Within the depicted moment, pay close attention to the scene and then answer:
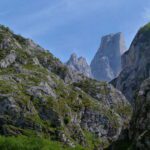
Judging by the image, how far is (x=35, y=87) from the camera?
18500cm

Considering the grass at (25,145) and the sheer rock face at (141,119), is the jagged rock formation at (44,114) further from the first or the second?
the grass at (25,145)

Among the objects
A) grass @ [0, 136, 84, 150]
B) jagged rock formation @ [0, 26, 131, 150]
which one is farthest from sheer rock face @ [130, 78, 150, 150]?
jagged rock formation @ [0, 26, 131, 150]

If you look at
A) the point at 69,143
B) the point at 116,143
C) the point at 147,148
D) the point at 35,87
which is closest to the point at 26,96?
the point at 35,87

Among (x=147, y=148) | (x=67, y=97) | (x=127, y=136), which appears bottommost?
(x=147, y=148)

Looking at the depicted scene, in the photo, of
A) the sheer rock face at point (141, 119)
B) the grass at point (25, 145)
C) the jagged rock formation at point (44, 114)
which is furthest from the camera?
the jagged rock formation at point (44, 114)

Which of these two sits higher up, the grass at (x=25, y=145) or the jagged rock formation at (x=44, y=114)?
the jagged rock formation at (x=44, y=114)

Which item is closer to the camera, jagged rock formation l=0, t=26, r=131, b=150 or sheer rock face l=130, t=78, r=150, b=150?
sheer rock face l=130, t=78, r=150, b=150

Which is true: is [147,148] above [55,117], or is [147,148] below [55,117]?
below

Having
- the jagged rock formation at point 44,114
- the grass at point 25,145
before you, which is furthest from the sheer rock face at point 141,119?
the jagged rock formation at point 44,114

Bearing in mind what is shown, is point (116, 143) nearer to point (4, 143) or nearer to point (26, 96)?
point (4, 143)

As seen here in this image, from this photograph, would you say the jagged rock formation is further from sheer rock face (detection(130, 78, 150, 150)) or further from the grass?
the grass

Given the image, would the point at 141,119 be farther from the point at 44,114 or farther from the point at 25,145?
the point at 44,114

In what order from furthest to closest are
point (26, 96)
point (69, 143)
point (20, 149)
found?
point (26, 96) → point (69, 143) → point (20, 149)

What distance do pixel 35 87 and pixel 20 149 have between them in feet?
209
